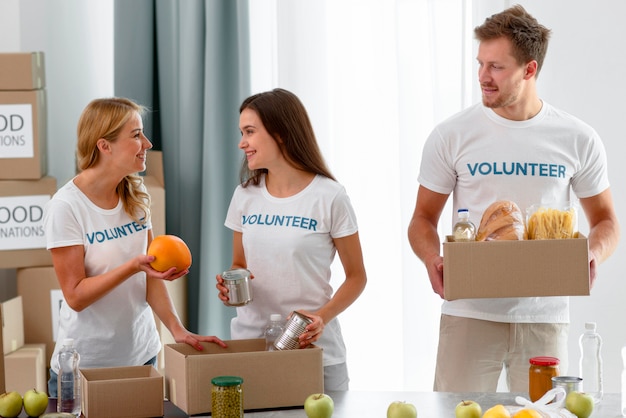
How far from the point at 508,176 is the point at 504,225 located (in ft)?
1.31

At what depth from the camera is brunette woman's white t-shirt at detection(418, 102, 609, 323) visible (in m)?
2.33

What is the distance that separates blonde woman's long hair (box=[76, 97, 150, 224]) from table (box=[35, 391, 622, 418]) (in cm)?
61

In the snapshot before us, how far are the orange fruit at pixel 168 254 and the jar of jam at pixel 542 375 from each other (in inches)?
34.5

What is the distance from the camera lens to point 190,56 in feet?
11.4

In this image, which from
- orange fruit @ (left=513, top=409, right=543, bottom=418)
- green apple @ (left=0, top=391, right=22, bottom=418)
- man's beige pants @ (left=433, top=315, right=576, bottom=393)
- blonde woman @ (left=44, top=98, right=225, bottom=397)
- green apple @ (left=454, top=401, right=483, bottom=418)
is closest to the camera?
orange fruit @ (left=513, top=409, right=543, bottom=418)

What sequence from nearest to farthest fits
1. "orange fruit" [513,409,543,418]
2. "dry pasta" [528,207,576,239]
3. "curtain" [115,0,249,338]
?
1. "orange fruit" [513,409,543,418]
2. "dry pasta" [528,207,576,239]
3. "curtain" [115,0,249,338]

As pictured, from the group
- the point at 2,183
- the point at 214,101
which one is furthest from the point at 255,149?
the point at 2,183

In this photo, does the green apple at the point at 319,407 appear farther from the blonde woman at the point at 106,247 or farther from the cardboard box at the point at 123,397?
the blonde woman at the point at 106,247

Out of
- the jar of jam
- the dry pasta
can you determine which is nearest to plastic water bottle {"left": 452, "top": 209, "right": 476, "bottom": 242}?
the dry pasta

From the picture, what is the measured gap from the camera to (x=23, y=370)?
316 centimetres

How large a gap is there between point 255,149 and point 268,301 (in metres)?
0.44

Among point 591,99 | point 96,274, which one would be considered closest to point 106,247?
point 96,274

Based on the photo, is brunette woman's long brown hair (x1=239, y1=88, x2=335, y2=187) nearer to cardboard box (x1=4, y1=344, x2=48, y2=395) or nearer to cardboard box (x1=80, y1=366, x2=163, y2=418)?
cardboard box (x1=80, y1=366, x2=163, y2=418)

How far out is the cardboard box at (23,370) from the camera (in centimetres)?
314
